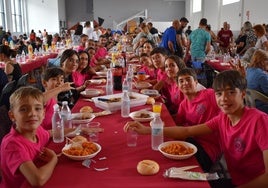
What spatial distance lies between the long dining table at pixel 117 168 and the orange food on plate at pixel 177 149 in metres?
0.04

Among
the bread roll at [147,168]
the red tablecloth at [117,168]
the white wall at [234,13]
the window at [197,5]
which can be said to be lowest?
the red tablecloth at [117,168]

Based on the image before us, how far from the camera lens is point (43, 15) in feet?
62.8

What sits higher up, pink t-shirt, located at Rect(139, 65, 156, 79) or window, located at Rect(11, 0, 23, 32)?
window, located at Rect(11, 0, 23, 32)

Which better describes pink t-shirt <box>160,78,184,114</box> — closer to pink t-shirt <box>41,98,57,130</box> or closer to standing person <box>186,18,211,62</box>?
pink t-shirt <box>41,98,57,130</box>

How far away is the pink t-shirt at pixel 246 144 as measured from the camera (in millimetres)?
1646

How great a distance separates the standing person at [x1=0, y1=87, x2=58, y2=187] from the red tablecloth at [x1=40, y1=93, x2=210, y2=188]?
8cm

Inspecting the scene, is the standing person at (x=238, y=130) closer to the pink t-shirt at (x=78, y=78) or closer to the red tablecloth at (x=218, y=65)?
the pink t-shirt at (x=78, y=78)

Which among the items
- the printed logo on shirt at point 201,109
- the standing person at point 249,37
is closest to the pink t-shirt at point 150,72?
the printed logo on shirt at point 201,109

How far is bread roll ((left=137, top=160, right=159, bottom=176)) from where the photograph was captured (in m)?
1.44

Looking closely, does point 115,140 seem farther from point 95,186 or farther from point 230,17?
point 230,17

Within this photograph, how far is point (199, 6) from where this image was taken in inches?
717

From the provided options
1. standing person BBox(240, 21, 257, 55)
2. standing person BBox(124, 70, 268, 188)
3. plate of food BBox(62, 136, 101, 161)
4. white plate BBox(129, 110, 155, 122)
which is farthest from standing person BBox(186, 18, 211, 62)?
plate of food BBox(62, 136, 101, 161)

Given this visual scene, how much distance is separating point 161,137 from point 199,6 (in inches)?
694

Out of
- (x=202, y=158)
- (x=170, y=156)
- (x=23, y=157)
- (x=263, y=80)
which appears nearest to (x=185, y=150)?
(x=170, y=156)
